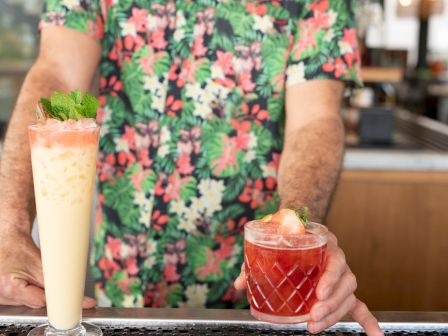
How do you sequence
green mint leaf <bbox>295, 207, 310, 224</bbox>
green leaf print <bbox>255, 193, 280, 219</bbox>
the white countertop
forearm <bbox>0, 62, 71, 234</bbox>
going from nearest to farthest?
green mint leaf <bbox>295, 207, 310, 224</bbox> → forearm <bbox>0, 62, 71, 234</bbox> → green leaf print <bbox>255, 193, 280, 219</bbox> → the white countertop

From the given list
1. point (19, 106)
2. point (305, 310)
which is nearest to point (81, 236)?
point (305, 310)

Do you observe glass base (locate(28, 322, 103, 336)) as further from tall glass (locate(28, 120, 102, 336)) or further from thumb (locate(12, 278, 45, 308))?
thumb (locate(12, 278, 45, 308))

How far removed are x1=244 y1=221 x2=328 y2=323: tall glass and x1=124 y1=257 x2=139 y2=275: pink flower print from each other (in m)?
0.86

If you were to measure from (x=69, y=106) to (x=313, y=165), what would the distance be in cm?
84

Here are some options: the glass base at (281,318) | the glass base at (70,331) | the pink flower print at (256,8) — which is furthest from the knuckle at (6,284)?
the pink flower print at (256,8)

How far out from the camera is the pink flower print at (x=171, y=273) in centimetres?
210

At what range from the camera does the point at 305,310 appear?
1270 mm

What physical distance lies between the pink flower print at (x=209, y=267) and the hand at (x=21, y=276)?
699 mm

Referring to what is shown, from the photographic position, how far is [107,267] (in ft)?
7.02

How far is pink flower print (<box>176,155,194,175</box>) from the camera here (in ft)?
6.65

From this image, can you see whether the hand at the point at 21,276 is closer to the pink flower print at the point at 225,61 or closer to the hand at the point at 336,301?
the hand at the point at 336,301

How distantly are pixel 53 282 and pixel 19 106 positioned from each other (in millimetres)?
731

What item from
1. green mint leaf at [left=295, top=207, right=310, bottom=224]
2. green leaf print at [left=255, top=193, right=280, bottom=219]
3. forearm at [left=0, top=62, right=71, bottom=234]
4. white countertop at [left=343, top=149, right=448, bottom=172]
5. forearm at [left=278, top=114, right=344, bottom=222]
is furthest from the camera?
white countertop at [left=343, top=149, right=448, bottom=172]

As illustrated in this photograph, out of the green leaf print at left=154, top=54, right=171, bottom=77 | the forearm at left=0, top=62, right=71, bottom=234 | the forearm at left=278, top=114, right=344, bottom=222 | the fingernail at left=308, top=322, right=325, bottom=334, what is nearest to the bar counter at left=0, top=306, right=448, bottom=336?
the fingernail at left=308, top=322, right=325, bottom=334
